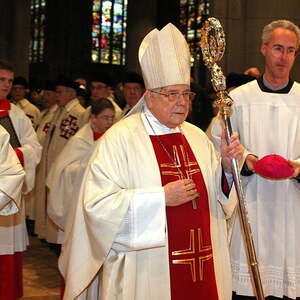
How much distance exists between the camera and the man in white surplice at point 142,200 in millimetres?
3551

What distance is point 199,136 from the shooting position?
4.15 m

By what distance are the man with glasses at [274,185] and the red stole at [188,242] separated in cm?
84

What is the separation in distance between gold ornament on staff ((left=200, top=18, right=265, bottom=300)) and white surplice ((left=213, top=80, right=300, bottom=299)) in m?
1.09

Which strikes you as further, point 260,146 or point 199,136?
point 260,146

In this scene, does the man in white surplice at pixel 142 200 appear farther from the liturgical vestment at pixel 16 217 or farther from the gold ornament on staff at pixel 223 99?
the liturgical vestment at pixel 16 217

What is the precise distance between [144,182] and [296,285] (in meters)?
1.56

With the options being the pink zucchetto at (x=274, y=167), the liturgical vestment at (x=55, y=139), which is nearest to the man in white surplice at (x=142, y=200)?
the pink zucchetto at (x=274, y=167)

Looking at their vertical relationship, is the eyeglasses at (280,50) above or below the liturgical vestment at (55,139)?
above

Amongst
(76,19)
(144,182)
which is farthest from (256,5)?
(76,19)

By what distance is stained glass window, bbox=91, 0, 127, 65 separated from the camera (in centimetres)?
3080

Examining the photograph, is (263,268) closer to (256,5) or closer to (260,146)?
(260,146)

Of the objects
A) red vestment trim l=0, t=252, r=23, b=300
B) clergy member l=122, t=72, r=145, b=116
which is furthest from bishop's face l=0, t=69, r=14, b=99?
clergy member l=122, t=72, r=145, b=116

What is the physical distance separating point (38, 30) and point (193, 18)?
27.4 ft

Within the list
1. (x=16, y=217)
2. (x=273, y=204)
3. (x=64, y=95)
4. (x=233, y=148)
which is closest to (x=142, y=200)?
(x=233, y=148)
